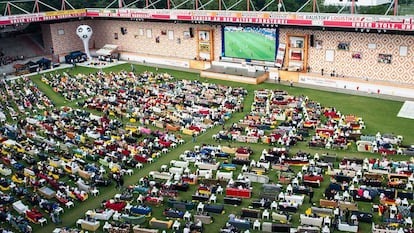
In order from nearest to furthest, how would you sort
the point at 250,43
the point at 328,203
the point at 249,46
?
the point at 328,203, the point at 250,43, the point at 249,46

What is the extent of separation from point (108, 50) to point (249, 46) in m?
19.9

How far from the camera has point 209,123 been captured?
31.8 meters

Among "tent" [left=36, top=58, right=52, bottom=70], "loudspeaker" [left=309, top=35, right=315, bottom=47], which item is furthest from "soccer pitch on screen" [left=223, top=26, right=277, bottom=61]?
"tent" [left=36, top=58, right=52, bottom=70]

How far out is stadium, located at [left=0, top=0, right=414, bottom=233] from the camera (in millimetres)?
20641

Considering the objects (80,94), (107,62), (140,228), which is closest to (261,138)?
(140,228)

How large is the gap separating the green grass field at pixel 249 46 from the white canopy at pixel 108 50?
641 inches

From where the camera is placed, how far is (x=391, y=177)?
875 inches

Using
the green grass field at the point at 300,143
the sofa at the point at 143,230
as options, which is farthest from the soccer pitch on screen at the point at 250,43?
the sofa at the point at 143,230

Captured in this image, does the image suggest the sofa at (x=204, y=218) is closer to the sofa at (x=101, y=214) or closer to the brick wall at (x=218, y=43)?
the sofa at (x=101, y=214)

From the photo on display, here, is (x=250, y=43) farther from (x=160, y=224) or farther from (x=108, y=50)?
(x=160, y=224)

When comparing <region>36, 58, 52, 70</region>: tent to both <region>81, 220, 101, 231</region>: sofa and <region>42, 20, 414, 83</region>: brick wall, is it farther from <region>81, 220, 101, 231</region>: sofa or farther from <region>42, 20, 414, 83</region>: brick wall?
Result: <region>81, 220, 101, 231</region>: sofa

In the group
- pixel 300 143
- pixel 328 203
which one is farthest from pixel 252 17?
pixel 328 203

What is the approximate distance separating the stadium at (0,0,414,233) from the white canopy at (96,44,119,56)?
0.18 metres

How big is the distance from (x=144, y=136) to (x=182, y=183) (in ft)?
26.7
